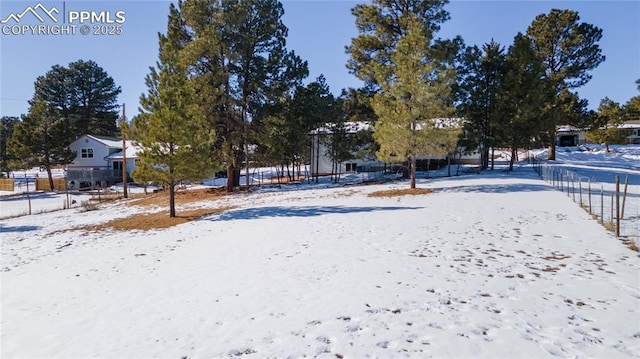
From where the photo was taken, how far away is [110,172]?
147ft

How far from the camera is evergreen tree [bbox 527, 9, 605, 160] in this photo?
37562 mm

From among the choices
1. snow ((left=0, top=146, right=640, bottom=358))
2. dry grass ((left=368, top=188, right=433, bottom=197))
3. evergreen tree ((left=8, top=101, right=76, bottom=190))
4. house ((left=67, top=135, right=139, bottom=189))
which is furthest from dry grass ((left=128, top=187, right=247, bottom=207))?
evergreen tree ((left=8, top=101, right=76, bottom=190))

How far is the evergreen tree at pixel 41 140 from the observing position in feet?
130

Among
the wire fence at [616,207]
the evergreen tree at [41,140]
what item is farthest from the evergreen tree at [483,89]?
the evergreen tree at [41,140]

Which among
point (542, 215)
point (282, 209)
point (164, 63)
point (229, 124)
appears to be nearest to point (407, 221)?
point (542, 215)

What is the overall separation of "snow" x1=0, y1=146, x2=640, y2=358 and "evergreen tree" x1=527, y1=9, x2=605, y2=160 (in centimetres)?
3318

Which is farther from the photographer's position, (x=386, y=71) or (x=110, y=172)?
(x=110, y=172)

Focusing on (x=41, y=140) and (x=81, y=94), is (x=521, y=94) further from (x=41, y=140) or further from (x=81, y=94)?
(x=81, y=94)

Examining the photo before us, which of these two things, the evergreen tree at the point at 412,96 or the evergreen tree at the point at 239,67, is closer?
the evergreen tree at the point at 412,96

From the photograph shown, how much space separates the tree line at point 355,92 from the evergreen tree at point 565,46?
0.11 meters

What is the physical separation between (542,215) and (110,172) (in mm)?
47738

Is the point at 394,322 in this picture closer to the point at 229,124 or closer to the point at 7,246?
the point at 7,246

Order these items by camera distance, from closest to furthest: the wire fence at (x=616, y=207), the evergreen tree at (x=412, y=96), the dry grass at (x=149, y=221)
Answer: the wire fence at (x=616, y=207) → the dry grass at (x=149, y=221) → the evergreen tree at (x=412, y=96)

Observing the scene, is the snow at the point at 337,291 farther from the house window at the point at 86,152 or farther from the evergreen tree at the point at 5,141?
the evergreen tree at the point at 5,141
